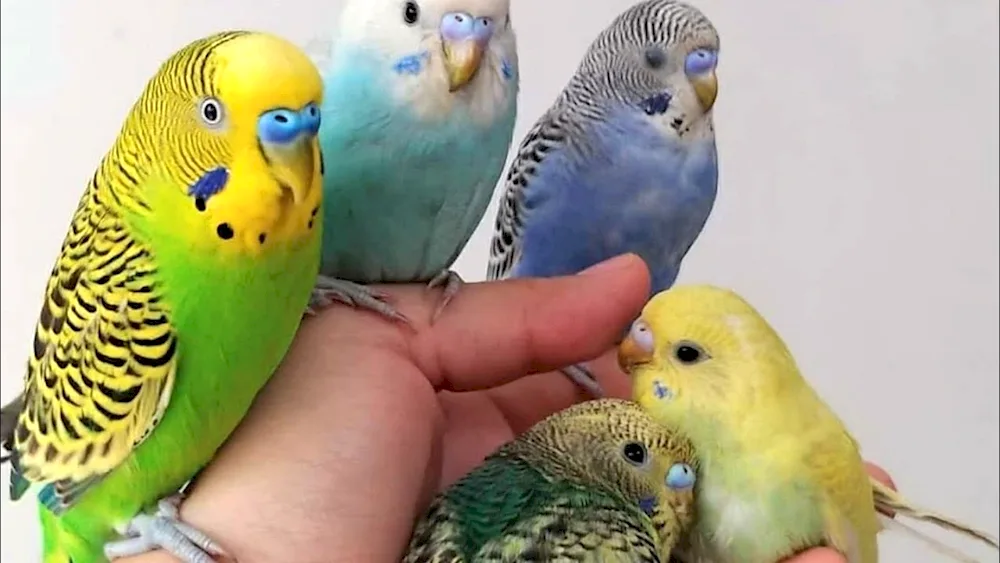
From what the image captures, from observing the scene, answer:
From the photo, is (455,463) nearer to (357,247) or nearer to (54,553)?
(357,247)

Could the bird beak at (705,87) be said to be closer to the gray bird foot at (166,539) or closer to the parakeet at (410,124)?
the parakeet at (410,124)

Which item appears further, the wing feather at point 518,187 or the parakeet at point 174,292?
the wing feather at point 518,187

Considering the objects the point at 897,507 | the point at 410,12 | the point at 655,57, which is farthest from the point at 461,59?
the point at 897,507

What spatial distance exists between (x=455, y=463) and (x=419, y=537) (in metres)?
0.23

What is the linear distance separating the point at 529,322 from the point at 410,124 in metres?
0.23

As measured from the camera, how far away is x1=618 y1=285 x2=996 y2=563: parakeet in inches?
37.5

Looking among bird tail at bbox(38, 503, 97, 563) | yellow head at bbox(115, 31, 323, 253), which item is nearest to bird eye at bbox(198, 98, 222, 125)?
yellow head at bbox(115, 31, 323, 253)

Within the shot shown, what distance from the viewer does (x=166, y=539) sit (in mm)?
901

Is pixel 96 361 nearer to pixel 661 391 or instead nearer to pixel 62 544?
pixel 62 544

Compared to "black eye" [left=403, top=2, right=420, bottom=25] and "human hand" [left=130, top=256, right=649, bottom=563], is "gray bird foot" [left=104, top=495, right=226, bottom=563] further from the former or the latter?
"black eye" [left=403, top=2, right=420, bottom=25]

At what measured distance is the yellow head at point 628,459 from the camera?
94 cm

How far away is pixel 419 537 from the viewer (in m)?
0.93

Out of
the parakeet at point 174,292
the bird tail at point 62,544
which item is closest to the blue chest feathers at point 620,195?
the parakeet at point 174,292

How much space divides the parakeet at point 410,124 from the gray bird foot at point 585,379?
27 centimetres
